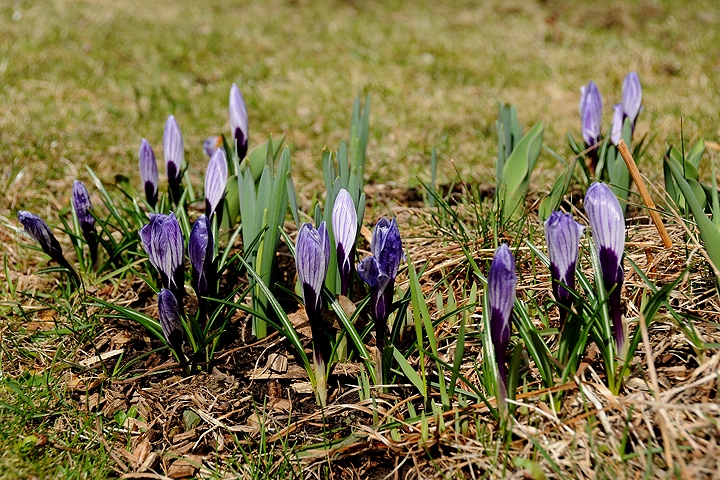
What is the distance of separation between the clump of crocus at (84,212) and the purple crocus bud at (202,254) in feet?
2.26

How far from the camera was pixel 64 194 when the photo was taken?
3254 millimetres

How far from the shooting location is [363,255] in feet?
8.39

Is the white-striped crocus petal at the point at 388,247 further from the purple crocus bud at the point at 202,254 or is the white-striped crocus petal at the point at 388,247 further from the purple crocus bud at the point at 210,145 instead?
the purple crocus bud at the point at 210,145

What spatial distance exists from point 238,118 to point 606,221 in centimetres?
148

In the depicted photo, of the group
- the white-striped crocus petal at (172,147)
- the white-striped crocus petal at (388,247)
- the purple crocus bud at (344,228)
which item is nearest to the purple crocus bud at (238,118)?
the white-striped crocus petal at (172,147)

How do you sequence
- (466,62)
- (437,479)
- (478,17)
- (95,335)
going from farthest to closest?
(478,17) → (466,62) → (95,335) → (437,479)

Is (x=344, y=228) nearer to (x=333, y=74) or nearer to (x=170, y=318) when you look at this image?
(x=170, y=318)

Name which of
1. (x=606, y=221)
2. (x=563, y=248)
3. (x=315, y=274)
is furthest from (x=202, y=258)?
(x=606, y=221)

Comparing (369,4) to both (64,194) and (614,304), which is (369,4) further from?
(614,304)

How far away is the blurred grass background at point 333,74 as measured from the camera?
372 centimetres

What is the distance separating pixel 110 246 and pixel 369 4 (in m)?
5.25

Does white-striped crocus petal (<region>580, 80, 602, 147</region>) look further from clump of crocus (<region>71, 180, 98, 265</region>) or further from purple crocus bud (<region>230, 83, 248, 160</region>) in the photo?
clump of crocus (<region>71, 180, 98, 265</region>)

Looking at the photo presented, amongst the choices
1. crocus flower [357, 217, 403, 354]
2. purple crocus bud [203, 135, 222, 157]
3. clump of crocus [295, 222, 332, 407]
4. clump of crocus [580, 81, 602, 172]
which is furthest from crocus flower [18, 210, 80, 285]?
clump of crocus [580, 81, 602, 172]

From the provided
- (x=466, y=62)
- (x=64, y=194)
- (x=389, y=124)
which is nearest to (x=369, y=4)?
(x=466, y=62)
